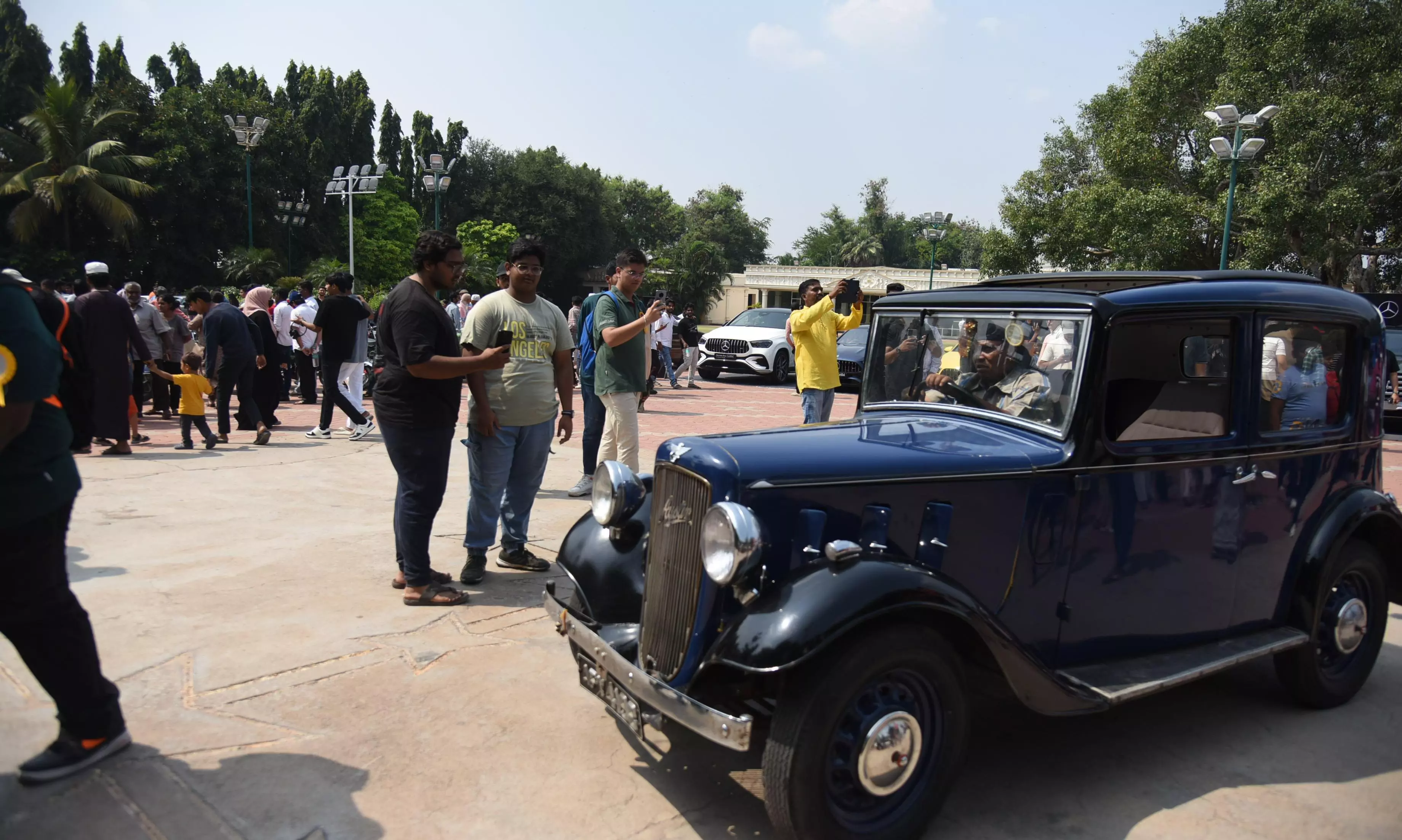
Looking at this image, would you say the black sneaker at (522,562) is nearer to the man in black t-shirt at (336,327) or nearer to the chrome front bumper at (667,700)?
the chrome front bumper at (667,700)

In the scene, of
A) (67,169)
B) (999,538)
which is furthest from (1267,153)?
(67,169)

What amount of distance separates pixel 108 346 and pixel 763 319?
585 inches

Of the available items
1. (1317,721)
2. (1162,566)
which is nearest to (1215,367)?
(1162,566)

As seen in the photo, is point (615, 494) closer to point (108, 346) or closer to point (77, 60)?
point (108, 346)

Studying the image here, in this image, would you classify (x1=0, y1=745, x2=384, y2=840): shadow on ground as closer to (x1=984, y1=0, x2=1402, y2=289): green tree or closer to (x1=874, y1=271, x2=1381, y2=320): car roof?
(x1=874, y1=271, x2=1381, y2=320): car roof

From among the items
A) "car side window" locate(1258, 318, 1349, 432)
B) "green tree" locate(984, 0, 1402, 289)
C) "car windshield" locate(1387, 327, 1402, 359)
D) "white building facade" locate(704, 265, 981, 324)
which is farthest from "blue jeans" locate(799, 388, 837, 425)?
"white building facade" locate(704, 265, 981, 324)

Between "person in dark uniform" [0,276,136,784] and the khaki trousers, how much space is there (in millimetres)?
3534

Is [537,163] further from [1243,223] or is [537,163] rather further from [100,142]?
[1243,223]

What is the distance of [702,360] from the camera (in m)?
20.8

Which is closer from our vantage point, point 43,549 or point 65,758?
point 43,549

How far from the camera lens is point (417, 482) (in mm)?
4543

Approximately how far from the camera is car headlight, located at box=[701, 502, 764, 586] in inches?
105

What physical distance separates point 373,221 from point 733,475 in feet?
167

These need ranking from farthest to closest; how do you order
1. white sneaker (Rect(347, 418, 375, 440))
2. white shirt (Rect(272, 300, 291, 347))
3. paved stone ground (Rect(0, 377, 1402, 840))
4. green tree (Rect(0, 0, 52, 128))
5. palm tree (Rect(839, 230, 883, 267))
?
palm tree (Rect(839, 230, 883, 267)) < green tree (Rect(0, 0, 52, 128)) < white shirt (Rect(272, 300, 291, 347)) < white sneaker (Rect(347, 418, 375, 440)) < paved stone ground (Rect(0, 377, 1402, 840))
